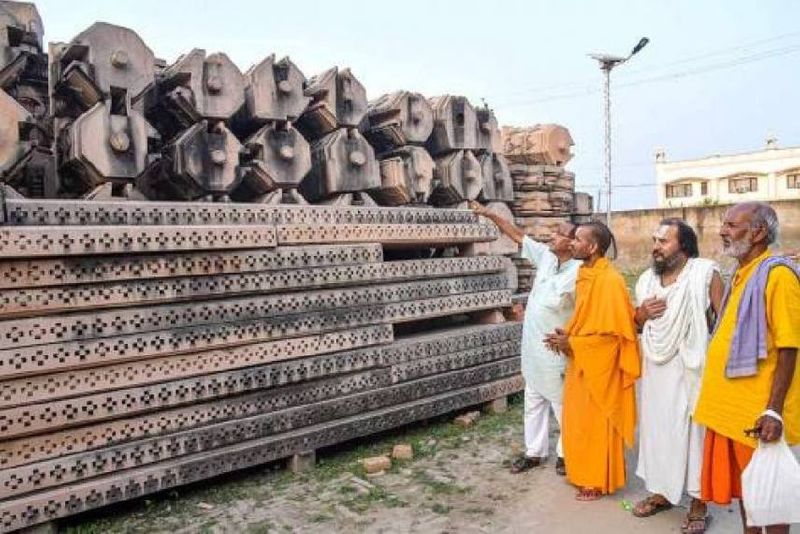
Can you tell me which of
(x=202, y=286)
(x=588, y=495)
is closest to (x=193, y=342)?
(x=202, y=286)

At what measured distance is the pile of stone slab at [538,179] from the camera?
7176 mm

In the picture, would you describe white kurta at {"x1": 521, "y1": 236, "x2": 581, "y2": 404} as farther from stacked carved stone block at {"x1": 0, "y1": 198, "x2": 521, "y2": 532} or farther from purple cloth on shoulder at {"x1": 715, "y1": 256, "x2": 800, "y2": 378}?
purple cloth on shoulder at {"x1": 715, "y1": 256, "x2": 800, "y2": 378}

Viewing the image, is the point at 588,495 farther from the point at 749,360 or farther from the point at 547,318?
the point at 749,360

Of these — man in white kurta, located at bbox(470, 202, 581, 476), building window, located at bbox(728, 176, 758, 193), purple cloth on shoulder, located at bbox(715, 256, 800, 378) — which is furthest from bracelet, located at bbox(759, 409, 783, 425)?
building window, located at bbox(728, 176, 758, 193)

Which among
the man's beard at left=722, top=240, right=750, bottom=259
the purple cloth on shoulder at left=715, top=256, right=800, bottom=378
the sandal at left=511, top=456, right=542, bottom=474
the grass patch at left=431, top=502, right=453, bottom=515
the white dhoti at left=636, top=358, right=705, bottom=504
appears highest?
the man's beard at left=722, top=240, right=750, bottom=259

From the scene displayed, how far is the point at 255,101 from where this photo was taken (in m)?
4.77

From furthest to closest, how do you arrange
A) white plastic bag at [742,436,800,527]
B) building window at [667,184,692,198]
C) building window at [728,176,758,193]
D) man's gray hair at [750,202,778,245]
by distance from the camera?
building window at [667,184,692,198]
building window at [728,176,758,193]
man's gray hair at [750,202,778,245]
white plastic bag at [742,436,800,527]

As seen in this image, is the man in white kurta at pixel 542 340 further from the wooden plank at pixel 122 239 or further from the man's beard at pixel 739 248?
the wooden plank at pixel 122 239

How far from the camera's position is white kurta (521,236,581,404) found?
4438 mm

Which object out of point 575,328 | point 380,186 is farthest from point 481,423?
point 380,186

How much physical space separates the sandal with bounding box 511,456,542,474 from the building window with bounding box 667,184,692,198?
35258mm

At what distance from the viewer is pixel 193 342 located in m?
4.00

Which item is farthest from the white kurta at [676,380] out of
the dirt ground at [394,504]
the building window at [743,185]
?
the building window at [743,185]

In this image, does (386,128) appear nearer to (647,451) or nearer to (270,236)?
(270,236)
